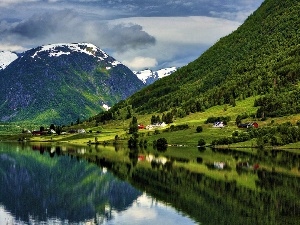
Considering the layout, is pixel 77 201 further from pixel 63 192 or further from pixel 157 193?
pixel 157 193

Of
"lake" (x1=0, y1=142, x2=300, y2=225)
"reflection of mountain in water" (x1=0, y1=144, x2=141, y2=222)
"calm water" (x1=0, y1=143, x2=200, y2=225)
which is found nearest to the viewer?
"calm water" (x1=0, y1=143, x2=200, y2=225)

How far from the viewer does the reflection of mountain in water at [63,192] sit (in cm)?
10644

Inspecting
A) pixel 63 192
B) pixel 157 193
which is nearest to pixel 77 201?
pixel 63 192

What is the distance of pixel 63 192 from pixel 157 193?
25.9 m

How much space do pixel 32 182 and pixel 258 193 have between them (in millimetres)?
73365

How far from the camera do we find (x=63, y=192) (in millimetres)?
136500

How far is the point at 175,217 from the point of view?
99000 mm

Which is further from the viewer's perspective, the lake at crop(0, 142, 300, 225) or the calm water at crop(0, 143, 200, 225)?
the lake at crop(0, 142, 300, 225)

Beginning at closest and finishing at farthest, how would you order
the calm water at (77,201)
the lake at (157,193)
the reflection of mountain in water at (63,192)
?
the calm water at (77,201)
the lake at (157,193)
the reflection of mountain in water at (63,192)

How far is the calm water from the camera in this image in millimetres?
97812

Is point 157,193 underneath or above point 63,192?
underneath

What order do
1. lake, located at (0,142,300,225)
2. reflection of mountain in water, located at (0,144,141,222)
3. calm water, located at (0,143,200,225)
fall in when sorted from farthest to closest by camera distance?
1. reflection of mountain in water, located at (0,144,141,222)
2. lake, located at (0,142,300,225)
3. calm water, located at (0,143,200,225)

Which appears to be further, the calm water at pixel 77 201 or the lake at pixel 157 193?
the lake at pixel 157 193

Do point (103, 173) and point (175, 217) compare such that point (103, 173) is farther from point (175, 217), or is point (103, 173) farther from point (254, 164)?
point (175, 217)
